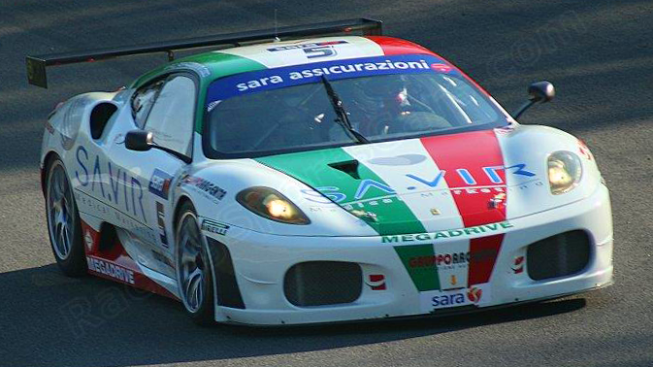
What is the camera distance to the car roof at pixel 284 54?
25.7 ft

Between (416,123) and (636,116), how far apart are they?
3.92 metres

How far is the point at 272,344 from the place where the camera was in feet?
21.3

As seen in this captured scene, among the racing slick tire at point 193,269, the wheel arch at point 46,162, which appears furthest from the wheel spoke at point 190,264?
the wheel arch at point 46,162

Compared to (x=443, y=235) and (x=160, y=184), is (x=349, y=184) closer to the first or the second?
(x=443, y=235)

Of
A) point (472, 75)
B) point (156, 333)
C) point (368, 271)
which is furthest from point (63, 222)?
point (472, 75)

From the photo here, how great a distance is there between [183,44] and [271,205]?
2335 mm

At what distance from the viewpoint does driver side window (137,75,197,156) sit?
24.9ft

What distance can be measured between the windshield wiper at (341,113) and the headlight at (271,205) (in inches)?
32.2

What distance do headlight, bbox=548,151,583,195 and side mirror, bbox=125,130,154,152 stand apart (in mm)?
1998

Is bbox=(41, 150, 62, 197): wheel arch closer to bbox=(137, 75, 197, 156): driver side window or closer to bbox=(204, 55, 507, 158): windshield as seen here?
bbox=(137, 75, 197, 156): driver side window

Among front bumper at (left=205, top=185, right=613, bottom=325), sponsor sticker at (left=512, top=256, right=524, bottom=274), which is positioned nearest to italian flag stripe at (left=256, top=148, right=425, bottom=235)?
front bumper at (left=205, top=185, right=613, bottom=325)

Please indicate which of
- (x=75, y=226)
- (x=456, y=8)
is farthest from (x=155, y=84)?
(x=456, y=8)

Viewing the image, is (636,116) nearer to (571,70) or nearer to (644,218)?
(571,70)

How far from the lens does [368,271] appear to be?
6379 millimetres
